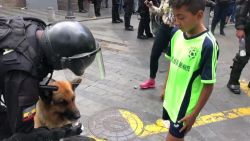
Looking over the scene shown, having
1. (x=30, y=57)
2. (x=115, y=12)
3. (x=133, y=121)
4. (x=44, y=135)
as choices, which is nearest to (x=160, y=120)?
(x=133, y=121)

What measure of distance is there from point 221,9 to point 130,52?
3.64 metres

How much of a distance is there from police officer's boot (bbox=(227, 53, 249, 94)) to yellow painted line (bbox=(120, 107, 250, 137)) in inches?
21.6

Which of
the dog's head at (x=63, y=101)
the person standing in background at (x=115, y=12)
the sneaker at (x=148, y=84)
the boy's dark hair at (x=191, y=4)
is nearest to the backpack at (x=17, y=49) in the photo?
the dog's head at (x=63, y=101)

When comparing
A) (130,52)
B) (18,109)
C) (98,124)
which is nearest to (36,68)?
(18,109)

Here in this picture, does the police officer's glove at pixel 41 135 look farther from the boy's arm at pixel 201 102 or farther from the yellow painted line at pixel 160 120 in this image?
the yellow painted line at pixel 160 120

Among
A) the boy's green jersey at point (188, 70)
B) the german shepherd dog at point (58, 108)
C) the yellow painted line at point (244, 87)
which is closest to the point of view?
the boy's green jersey at point (188, 70)

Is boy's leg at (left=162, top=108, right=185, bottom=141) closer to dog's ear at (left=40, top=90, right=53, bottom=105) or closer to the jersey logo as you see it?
the jersey logo

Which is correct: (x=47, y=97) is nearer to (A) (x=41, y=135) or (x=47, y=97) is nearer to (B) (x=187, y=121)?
(A) (x=41, y=135)

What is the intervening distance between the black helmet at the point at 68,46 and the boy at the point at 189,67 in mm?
820

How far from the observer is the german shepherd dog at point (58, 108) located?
3.05m

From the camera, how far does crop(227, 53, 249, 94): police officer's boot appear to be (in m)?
5.14

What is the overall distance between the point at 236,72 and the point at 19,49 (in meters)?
4.01

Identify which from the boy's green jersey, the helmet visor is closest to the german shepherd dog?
the helmet visor

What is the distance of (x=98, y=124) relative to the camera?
415 cm
